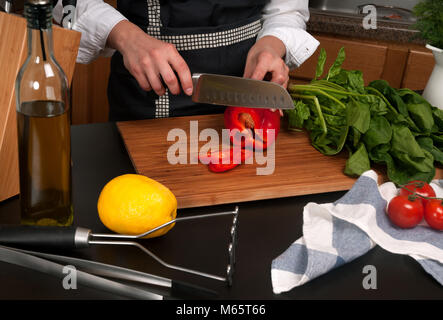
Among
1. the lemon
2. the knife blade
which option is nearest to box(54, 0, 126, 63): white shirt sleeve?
the knife blade

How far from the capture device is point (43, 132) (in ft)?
2.23

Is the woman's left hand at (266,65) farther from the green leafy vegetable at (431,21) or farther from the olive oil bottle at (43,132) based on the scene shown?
the olive oil bottle at (43,132)

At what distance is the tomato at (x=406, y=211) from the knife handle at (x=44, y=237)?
0.46 meters

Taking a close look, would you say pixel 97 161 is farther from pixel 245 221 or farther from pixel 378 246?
pixel 378 246

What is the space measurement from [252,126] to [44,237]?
552 millimetres

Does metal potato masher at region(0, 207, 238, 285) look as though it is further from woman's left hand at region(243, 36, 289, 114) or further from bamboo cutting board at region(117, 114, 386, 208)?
woman's left hand at region(243, 36, 289, 114)

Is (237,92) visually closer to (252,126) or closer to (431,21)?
(252,126)

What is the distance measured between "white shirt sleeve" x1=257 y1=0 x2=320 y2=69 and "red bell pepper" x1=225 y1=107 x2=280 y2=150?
0.90 feet

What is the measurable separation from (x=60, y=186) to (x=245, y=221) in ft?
1.00

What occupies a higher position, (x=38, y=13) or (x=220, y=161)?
(x=38, y=13)

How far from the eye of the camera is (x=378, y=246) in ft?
2.66

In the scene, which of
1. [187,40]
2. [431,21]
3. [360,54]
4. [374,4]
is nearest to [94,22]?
[187,40]

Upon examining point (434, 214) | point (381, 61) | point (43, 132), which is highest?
point (43, 132)

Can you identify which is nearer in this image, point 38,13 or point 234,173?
point 38,13
